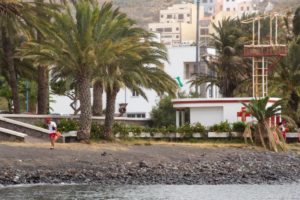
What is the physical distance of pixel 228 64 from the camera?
6397 centimetres

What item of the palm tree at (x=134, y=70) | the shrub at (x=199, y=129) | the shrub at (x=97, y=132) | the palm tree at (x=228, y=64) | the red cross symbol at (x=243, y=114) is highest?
the palm tree at (x=228, y=64)

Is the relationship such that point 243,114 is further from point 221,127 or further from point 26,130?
point 26,130

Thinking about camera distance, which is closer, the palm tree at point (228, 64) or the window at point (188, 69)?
the palm tree at point (228, 64)

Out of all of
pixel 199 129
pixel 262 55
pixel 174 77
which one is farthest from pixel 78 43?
pixel 174 77

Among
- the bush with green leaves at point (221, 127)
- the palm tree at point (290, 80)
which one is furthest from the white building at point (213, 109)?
the palm tree at point (290, 80)

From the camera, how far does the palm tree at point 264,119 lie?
151 feet

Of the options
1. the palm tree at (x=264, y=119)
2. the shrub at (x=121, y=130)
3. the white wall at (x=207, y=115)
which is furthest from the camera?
the white wall at (x=207, y=115)

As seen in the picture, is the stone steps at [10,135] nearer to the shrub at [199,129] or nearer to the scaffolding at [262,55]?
the shrub at [199,129]

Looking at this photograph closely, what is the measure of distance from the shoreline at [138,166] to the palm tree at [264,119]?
2.77m

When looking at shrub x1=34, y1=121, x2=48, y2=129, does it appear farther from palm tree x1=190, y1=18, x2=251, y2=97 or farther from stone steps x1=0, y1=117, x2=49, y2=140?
palm tree x1=190, y1=18, x2=251, y2=97

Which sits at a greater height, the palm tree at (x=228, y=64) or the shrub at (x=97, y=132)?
the palm tree at (x=228, y=64)

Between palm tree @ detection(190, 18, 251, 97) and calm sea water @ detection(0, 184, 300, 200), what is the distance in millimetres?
31831

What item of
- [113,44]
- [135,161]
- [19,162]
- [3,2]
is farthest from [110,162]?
[3,2]

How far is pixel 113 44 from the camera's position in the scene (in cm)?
4191
